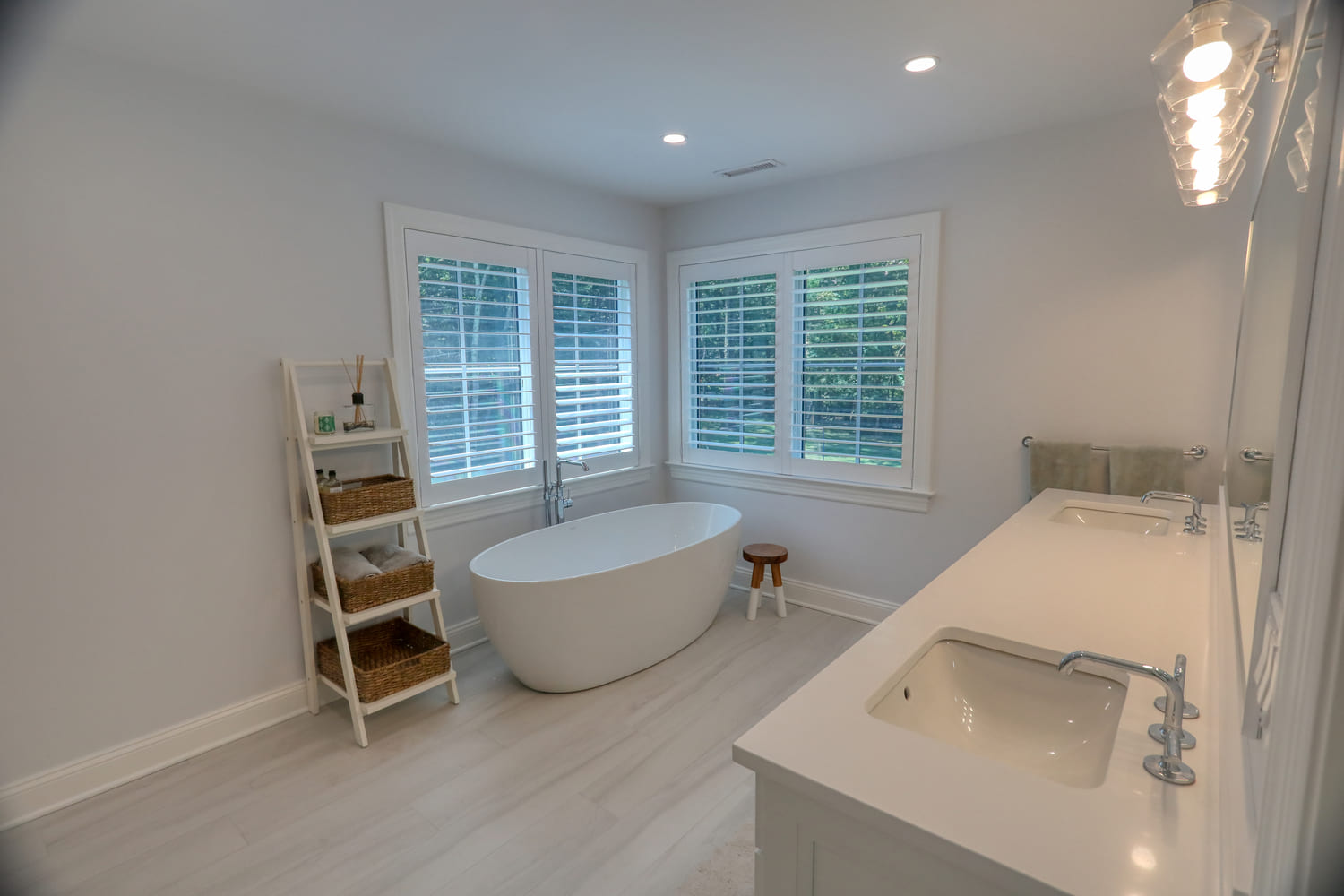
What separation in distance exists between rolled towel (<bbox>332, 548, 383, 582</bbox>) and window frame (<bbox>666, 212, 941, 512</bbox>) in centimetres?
219

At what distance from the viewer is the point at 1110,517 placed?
8.23 feet

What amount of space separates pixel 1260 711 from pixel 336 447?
9.46 ft

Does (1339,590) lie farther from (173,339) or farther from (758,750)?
(173,339)

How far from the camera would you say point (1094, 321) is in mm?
2803

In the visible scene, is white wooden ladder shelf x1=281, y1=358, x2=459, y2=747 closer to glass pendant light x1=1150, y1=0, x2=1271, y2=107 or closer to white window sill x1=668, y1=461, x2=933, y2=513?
white window sill x1=668, y1=461, x2=933, y2=513

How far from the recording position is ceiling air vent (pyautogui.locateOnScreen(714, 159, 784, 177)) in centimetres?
326

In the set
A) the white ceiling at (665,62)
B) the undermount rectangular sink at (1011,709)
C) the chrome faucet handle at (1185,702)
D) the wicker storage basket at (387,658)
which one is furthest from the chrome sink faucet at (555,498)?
the chrome faucet handle at (1185,702)

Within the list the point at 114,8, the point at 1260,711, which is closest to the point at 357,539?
the point at 114,8

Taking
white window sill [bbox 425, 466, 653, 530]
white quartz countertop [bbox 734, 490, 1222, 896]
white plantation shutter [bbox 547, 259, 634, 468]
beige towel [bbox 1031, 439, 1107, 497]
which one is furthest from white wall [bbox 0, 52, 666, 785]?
beige towel [bbox 1031, 439, 1107, 497]

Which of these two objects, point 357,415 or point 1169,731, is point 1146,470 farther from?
point 357,415

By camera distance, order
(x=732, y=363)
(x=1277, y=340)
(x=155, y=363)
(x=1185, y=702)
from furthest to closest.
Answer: (x=732, y=363) → (x=155, y=363) → (x=1185, y=702) → (x=1277, y=340)

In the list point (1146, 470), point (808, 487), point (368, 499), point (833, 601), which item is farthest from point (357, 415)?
point (1146, 470)

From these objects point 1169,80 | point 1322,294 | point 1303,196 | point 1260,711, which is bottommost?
point 1260,711

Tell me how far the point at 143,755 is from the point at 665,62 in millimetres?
3073
